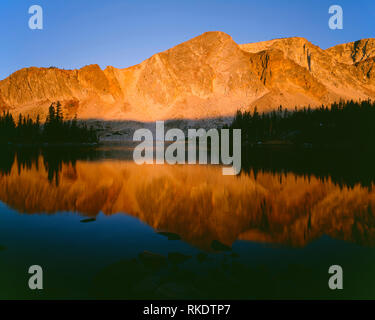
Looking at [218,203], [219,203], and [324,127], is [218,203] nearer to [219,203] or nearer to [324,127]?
[219,203]

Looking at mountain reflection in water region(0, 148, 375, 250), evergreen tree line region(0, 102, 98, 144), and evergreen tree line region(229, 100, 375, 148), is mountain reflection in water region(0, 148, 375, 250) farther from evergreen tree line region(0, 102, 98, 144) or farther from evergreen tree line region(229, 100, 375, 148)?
evergreen tree line region(0, 102, 98, 144)

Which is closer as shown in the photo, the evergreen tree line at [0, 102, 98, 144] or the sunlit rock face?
the sunlit rock face

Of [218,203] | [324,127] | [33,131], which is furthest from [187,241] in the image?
[33,131]

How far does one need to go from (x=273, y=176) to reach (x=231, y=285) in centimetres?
2919

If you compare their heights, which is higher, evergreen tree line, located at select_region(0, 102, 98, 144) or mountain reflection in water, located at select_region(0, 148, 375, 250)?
evergreen tree line, located at select_region(0, 102, 98, 144)

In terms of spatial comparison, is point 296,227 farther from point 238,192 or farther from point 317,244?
point 238,192

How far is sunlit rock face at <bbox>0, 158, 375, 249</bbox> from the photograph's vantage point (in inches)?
662

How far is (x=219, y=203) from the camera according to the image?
23.9 meters

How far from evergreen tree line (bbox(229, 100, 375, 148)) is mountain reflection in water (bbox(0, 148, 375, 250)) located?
80822mm

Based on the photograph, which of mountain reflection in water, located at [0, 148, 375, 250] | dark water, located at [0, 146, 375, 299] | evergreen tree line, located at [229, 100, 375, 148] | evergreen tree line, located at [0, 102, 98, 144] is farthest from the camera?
evergreen tree line, located at [0, 102, 98, 144]

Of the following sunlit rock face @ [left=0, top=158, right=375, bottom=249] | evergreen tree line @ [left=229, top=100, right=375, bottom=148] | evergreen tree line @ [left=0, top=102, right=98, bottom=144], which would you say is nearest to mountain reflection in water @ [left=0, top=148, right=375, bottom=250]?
sunlit rock face @ [left=0, top=158, right=375, bottom=249]

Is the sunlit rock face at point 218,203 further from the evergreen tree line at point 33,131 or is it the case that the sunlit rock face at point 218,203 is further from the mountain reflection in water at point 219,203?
the evergreen tree line at point 33,131

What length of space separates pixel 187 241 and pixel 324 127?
11536 centimetres
